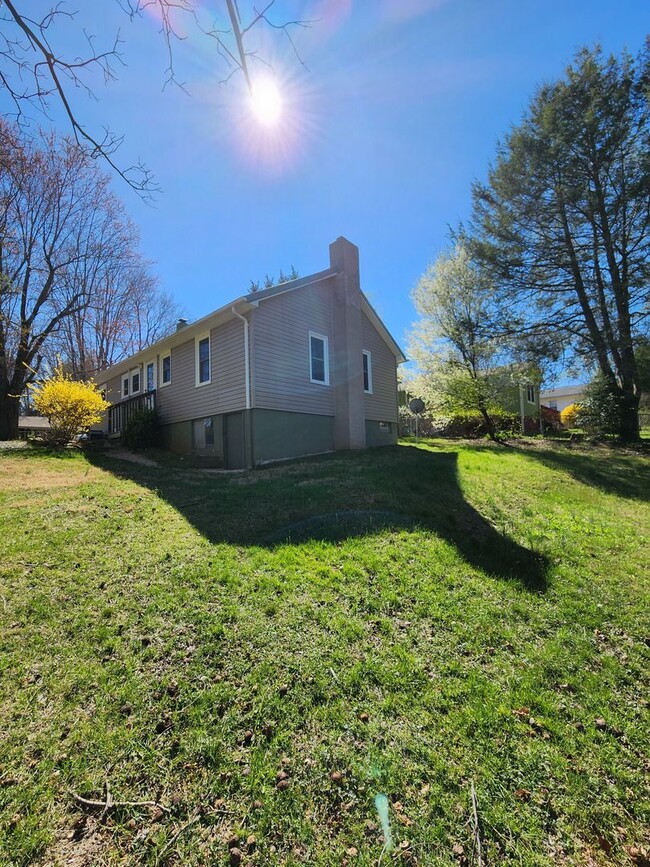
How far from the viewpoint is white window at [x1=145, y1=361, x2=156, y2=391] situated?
15.5m

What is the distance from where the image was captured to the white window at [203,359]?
487 inches

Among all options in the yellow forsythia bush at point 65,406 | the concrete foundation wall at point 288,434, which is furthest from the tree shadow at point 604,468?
the yellow forsythia bush at point 65,406

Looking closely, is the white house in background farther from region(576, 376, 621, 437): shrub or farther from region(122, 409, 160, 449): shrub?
region(122, 409, 160, 449): shrub

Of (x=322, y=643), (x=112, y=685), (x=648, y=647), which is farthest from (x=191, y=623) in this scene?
(x=648, y=647)

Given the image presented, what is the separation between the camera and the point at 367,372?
49.0ft

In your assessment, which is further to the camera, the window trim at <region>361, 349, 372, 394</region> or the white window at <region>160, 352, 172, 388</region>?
the window trim at <region>361, 349, 372, 394</region>

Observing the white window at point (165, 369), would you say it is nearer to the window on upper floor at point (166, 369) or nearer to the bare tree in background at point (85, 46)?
the window on upper floor at point (166, 369)

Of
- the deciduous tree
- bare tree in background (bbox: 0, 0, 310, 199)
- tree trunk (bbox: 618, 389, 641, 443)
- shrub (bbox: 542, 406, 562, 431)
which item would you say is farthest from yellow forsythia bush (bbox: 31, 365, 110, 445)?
shrub (bbox: 542, 406, 562, 431)

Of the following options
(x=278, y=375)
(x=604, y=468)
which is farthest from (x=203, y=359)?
(x=604, y=468)

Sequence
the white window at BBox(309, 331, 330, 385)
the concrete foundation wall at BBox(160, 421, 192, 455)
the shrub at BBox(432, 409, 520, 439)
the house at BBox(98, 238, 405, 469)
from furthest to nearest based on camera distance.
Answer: the shrub at BBox(432, 409, 520, 439)
the concrete foundation wall at BBox(160, 421, 192, 455)
the white window at BBox(309, 331, 330, 385)
the house at BBox(98, 238, 405, 469)

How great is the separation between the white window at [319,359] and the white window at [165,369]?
544 centimetres

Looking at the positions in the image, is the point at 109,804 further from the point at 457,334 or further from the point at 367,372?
the point at 457,334

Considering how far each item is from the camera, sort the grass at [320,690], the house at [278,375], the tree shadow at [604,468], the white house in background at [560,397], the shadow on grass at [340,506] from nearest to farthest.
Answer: the grass at [320,690], the shadow on grass at [340,506], the tree shadow at [604,468], the house at [278,375], the white house in background at [560,397]

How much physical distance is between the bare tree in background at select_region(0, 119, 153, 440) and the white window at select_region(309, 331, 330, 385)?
1109 cm
